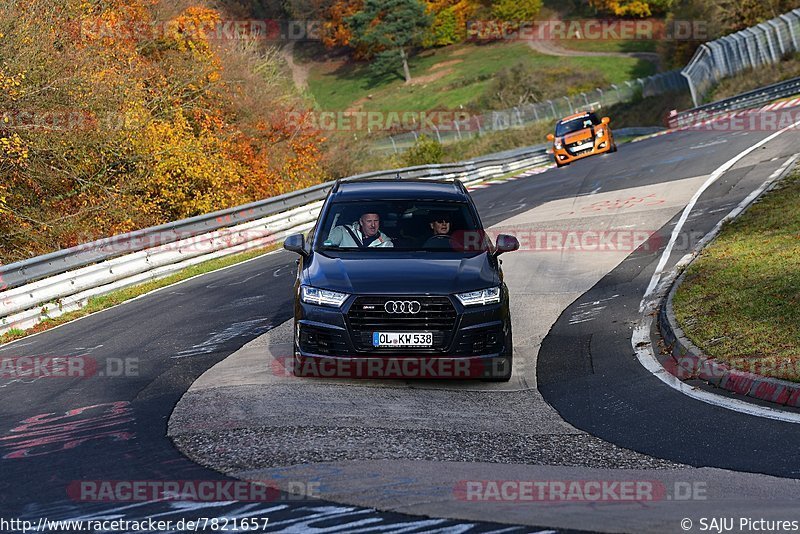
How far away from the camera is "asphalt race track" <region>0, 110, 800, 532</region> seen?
6199mm

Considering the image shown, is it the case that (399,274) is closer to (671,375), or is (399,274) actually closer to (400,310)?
(400,310)

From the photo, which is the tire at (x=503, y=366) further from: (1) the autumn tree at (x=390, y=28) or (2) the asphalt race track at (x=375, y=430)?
(1) the autumn tree at (x=390, y=28)

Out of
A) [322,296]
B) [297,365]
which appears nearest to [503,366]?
[322,296]

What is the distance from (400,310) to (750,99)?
40.0m

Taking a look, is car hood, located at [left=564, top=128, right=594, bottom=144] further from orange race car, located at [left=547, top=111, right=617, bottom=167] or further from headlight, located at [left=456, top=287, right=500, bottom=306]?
headlight, located at [left=456, top=287, right=500, bottom=306]

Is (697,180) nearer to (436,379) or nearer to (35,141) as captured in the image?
(35,141)

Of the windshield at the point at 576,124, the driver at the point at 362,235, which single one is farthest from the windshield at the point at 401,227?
the windshield at the point at 576,124

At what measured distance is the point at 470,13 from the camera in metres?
107

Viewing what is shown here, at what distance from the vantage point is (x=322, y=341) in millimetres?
9648

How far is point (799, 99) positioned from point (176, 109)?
24524 millimetres

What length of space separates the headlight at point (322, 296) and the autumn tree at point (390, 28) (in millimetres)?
89495

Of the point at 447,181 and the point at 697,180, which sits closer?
the point at 447,181

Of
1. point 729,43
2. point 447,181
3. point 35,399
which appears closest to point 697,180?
point 447,181

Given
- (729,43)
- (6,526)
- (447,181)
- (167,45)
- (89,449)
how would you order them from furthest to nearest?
(729,43)
(167,45)
(447,181)
(89,449)
(6,526)
